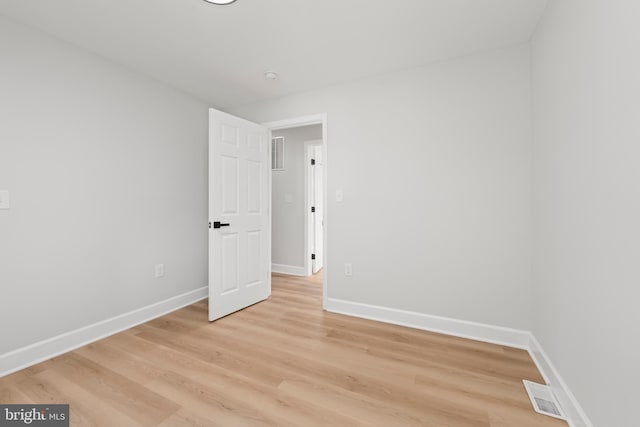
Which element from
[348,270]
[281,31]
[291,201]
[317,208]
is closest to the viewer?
[281,31]

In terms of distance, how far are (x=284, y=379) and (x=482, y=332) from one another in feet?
5.55

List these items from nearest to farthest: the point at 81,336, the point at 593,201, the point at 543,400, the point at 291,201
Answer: the point at 593,201
the point at 543,400
the point at 81,336
the point at 291,201

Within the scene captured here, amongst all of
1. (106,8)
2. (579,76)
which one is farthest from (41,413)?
(579,76)

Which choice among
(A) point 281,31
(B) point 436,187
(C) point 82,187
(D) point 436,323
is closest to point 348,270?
(D) point 436,323

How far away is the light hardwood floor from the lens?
144 centimetres

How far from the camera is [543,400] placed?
5.08ft

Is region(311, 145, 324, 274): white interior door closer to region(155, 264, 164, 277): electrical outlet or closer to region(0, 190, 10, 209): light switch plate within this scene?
region(155, 264, 164, 277): electrical outlet

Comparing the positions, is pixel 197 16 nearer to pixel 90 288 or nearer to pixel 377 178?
pixel 377 178

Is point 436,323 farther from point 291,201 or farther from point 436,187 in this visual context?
point 291,201

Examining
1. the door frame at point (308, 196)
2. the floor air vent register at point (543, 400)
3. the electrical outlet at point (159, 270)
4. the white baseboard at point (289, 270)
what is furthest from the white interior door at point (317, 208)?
the floor air vent register at point (543, 400)

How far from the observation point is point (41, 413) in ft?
4.81

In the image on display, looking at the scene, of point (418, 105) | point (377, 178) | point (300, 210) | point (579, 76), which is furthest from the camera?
point (300, 210)

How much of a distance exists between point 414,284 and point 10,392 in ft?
9.68

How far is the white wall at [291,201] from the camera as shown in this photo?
14.5ft
